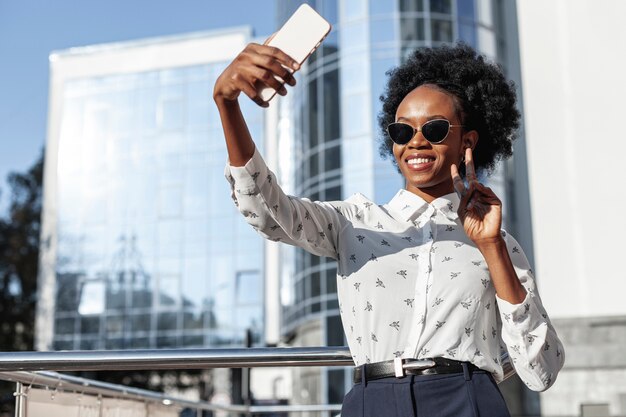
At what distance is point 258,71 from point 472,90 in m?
0.98

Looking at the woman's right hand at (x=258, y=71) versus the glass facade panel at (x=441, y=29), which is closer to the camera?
the woman's right hand at (x=258, y=71)

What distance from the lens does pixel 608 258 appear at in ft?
56.1

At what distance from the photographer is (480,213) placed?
87.7 inches

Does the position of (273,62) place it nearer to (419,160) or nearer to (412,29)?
(419,160)

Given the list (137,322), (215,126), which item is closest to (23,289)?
(137,322)

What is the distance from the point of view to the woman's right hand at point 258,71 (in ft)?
6.09

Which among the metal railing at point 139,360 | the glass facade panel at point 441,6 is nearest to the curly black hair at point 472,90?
the metal railing at point 139,360

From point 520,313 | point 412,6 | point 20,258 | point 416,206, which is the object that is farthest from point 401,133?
point 20,258

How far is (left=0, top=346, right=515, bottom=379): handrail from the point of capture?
9.60 ft

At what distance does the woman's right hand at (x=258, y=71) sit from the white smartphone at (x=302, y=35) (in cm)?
4

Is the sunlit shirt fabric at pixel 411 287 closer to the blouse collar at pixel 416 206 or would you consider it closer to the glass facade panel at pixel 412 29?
the blouse collar at pixel 416 206

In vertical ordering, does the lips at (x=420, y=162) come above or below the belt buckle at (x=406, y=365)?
above

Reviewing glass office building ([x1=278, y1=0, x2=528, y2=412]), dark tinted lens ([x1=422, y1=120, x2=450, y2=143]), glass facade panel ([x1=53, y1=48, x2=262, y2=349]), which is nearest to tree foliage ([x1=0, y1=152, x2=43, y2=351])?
glass facade panel ([x1=53, y1=48, x2=262, y2=349])

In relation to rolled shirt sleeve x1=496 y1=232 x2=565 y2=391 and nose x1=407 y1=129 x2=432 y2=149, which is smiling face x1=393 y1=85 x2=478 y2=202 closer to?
nose x1=407 y1=129 x2=432 y2=149
